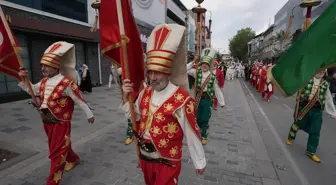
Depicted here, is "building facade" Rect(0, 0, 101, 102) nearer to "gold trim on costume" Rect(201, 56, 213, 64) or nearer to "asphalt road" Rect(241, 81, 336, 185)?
"gold trim on costume" Rect(201, 56, 213, 64)

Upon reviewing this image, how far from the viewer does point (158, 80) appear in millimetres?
2035

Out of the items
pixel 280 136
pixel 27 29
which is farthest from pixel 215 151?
pixel 27 29

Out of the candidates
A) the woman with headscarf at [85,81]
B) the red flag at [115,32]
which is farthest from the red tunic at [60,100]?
the woman with headscarf at [85,81]

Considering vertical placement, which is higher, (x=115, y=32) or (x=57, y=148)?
(x=115, y=32)

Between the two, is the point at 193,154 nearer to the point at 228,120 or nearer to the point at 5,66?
the point at 5,66

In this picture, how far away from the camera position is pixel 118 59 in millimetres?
2188

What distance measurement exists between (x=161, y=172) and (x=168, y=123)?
50 cm

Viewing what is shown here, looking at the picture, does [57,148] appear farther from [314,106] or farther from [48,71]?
[314,106]

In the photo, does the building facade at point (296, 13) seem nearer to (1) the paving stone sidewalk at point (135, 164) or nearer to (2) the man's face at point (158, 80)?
(1) the paving stone sidewalk at point (135, 164)

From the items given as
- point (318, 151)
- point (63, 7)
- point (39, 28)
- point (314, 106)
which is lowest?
point (318, 151)

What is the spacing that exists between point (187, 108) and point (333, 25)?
148 cm

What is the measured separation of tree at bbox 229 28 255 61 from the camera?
76250mm

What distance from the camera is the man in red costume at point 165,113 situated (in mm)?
1968

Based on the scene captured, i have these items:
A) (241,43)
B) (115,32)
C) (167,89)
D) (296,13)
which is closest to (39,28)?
(115,32)
